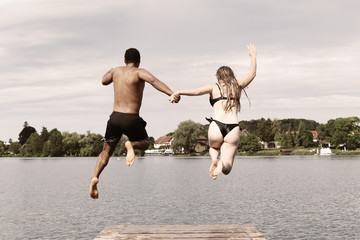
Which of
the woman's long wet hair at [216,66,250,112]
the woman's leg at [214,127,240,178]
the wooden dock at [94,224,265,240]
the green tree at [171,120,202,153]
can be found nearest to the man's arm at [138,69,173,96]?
the woman's long wet hair at [216,66,250,112]

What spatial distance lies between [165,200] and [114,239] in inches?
1967

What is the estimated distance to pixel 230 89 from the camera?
993cm

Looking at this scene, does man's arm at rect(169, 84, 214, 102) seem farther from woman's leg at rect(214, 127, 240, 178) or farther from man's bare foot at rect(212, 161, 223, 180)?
man's bare foot at rect(212, 161, 223, 180)

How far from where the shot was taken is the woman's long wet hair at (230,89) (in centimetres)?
991

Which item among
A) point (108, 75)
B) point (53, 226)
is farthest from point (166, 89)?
point (53, 226)

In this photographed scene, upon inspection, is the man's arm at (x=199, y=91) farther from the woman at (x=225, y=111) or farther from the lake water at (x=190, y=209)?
the lake water at (x=190, y=209)

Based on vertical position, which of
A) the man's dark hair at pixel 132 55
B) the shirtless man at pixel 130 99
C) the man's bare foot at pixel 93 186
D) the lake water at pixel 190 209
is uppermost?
the man's dark hair at pixel 132 55

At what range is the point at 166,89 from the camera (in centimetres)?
915

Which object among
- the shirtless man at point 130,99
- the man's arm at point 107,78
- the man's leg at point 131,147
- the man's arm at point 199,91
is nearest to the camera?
the shirtless man at point 130,99

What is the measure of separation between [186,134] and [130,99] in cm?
14914

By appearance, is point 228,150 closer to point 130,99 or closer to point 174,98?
point 174,98

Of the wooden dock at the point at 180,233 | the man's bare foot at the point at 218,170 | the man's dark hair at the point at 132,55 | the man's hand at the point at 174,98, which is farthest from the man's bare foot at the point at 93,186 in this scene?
the wooden dock at the point at 180,233

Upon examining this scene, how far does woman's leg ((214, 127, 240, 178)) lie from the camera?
32.5ft

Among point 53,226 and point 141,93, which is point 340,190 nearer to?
point 53,226
